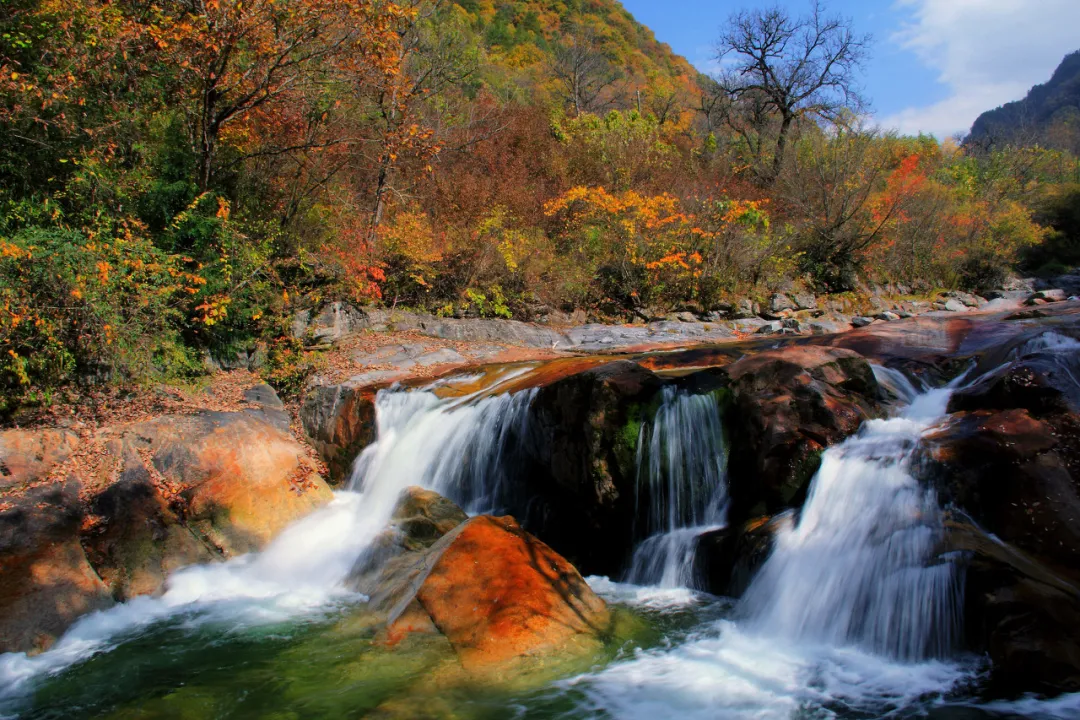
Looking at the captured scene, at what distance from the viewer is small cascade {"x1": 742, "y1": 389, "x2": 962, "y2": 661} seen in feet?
14.5

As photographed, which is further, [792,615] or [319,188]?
[319,188]

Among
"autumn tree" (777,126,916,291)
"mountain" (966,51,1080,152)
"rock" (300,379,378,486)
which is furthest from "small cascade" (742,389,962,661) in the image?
"mountain" (966,51,1080,152)

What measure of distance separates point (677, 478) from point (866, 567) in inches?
88.3

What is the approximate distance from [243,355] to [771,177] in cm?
2301

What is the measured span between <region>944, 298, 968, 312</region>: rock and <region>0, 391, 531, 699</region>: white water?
55.8 ft

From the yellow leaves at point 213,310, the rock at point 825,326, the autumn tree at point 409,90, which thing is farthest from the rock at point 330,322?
the rock at point 825,326

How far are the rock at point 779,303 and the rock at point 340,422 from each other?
41.1 feet

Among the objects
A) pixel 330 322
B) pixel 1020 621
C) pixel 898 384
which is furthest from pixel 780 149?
pixel 1020 621

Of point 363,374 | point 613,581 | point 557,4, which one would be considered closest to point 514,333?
point 363,374

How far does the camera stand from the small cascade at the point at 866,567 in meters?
4.43

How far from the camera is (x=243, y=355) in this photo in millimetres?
11836

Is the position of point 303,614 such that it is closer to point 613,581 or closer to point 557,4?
point 613,581

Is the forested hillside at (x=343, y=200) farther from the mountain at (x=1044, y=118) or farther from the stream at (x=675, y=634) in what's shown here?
the mountain at (x=1044, y=118)

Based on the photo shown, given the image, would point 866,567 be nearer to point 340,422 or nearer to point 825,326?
point 340,422
